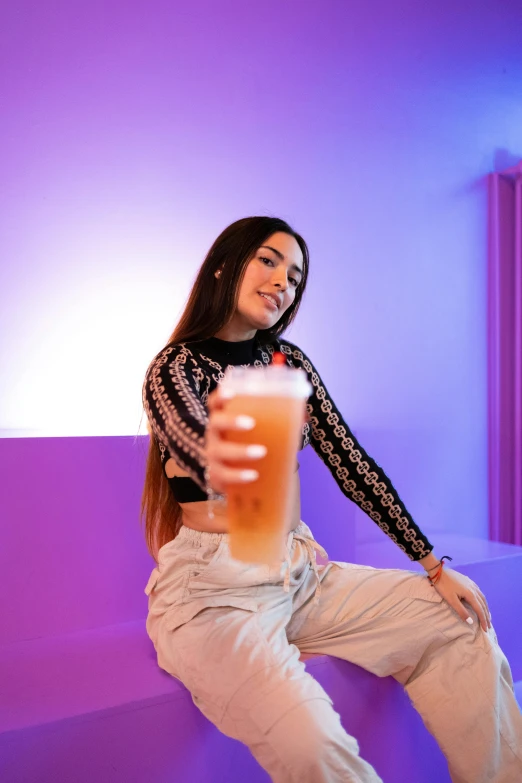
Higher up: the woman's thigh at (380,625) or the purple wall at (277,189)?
the purple wall at (277,189)

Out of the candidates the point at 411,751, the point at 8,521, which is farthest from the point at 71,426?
the point at 411,751

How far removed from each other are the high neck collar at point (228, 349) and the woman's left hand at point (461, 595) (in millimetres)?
586

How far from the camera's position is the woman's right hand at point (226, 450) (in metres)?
0.68

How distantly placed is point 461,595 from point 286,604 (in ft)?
1.18

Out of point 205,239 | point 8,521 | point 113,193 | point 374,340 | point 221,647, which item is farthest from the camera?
point 374,340

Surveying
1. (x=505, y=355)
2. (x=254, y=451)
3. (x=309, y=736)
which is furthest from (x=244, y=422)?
(x=505, y=355)

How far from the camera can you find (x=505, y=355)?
324cm

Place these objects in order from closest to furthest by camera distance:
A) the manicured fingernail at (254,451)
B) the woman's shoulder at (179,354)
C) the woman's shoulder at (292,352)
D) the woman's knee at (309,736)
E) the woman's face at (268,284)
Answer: the manicured fingernail at (254,451) → the woman's knee at (309,736) → the woman's shoulder at (179,354) → the woman's face at (268,284) → the woman's shoulder at (292,352)

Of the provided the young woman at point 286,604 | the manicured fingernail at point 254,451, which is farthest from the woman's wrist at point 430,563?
the manicured fingernail at point 254,451

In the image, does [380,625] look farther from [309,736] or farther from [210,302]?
[210,302]

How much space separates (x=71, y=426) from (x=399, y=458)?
4.63ft

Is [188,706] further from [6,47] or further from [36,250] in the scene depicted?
[6,47]

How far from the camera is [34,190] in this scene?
6.75 feet

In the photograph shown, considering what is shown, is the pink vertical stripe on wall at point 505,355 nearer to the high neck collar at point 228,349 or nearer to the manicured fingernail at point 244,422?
the high neck collar at point 228,349
